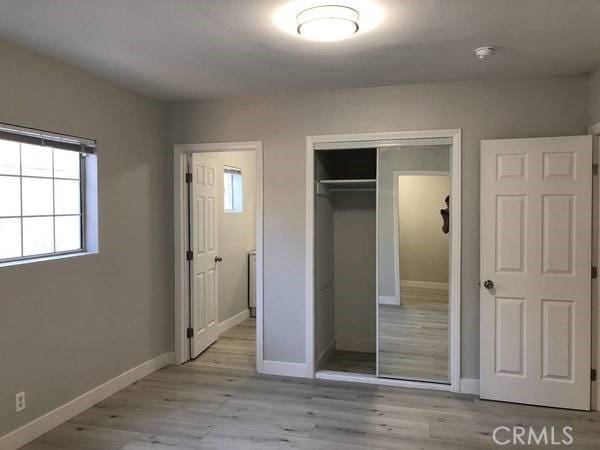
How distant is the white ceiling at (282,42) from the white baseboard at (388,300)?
1.78 metres

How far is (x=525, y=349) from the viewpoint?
342cm

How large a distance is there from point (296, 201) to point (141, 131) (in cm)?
147

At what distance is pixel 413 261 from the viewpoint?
3.92m

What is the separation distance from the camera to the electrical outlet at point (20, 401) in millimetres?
2801

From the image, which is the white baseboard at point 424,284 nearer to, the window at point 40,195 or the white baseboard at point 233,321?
the white baseboard at point 233,321

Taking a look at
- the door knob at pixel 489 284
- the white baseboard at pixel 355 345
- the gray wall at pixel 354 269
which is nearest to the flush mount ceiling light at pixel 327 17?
the door knob at pixel 489 284

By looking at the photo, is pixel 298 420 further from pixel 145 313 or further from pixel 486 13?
pixel 486 13

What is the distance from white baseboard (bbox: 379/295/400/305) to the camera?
3.94 m

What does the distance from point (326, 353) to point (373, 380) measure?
66 centimetres

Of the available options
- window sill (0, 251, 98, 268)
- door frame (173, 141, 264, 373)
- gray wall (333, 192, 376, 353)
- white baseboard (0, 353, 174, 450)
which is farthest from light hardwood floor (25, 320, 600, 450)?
window sill (0, 251, 98, 268)

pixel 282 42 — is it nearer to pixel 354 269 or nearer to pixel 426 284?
pixel 426 284

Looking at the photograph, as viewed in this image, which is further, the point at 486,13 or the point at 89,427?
the point at 89,427

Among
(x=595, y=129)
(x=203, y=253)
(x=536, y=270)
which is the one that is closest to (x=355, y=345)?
(x=203, y=253)

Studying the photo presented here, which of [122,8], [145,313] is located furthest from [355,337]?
[122,8]
